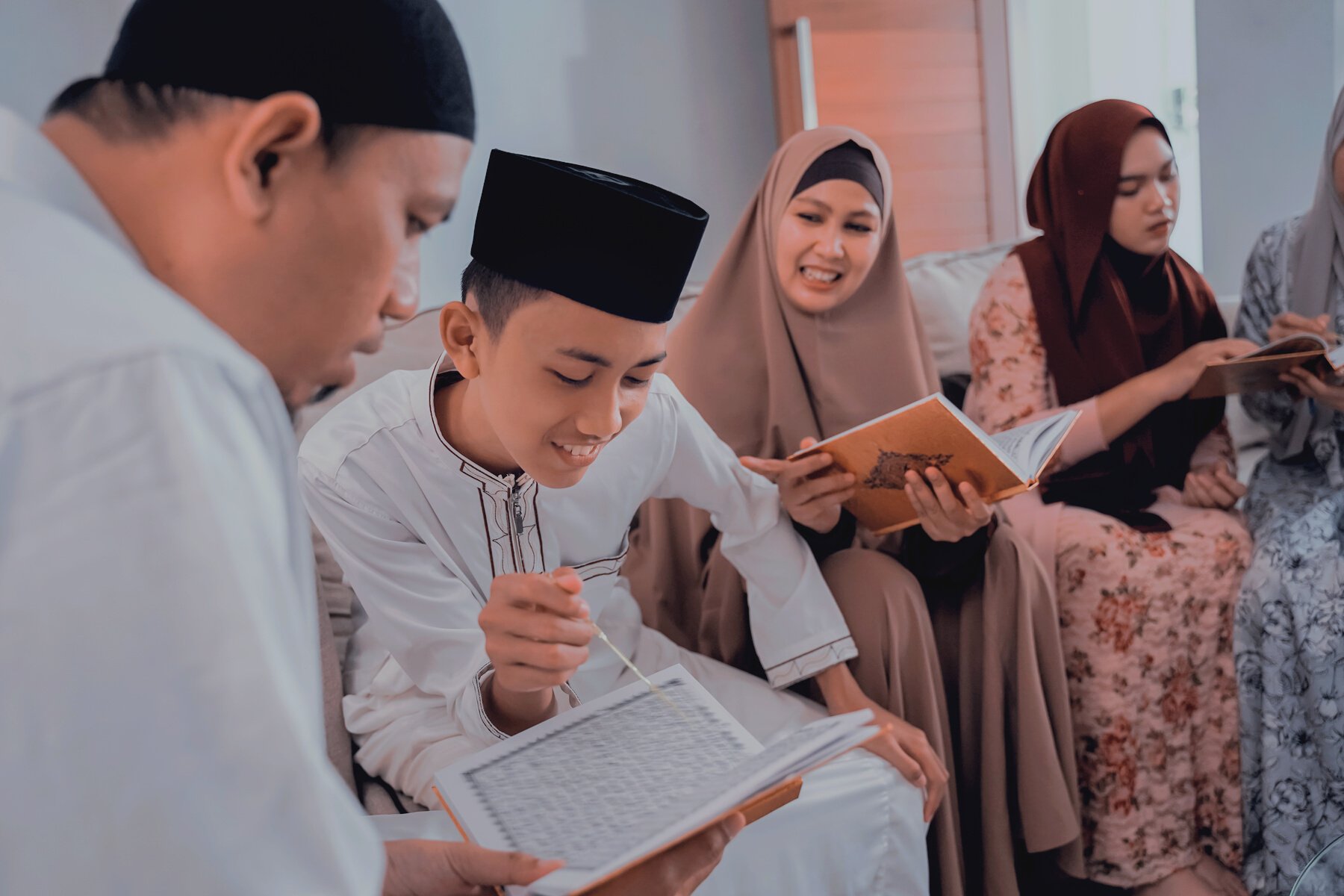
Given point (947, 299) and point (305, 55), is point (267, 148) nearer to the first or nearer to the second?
point (305, 55)

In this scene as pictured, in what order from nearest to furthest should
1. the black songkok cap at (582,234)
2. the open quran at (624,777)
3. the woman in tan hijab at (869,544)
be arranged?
the open quran at (624,777) < the black songkok cap at (582,234) < the woman in tan hijab at (869,544)

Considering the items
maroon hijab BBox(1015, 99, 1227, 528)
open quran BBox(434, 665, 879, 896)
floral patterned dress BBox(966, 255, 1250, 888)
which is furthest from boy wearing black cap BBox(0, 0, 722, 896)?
maroon hijab BBox(1015, 99, 1227, 528)

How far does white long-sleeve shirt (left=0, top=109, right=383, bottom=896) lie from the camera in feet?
1.47

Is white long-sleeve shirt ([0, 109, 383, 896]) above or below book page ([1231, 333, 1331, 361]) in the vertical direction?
above

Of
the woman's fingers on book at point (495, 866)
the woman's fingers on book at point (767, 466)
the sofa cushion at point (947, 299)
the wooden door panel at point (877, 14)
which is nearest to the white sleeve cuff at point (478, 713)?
the woman's fingers on book at point (495, 866)

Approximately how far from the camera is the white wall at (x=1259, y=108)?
10.1 ft

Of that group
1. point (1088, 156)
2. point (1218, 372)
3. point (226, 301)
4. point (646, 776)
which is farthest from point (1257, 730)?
point (226, 301)

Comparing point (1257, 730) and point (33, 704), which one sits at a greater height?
point (33, 704)

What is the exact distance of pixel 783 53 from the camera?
10.7ft

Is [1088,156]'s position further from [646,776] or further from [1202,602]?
[646,776]

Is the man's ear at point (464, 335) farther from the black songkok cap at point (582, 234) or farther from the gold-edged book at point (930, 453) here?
the gold-edged book at point (930, 453)

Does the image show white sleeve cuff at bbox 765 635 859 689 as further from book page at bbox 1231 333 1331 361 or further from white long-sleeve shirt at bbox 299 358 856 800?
book page at bbox 1231 333 1331 361

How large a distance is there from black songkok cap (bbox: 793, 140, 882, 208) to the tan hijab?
1 cm

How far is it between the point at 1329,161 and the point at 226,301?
2.20 meters
